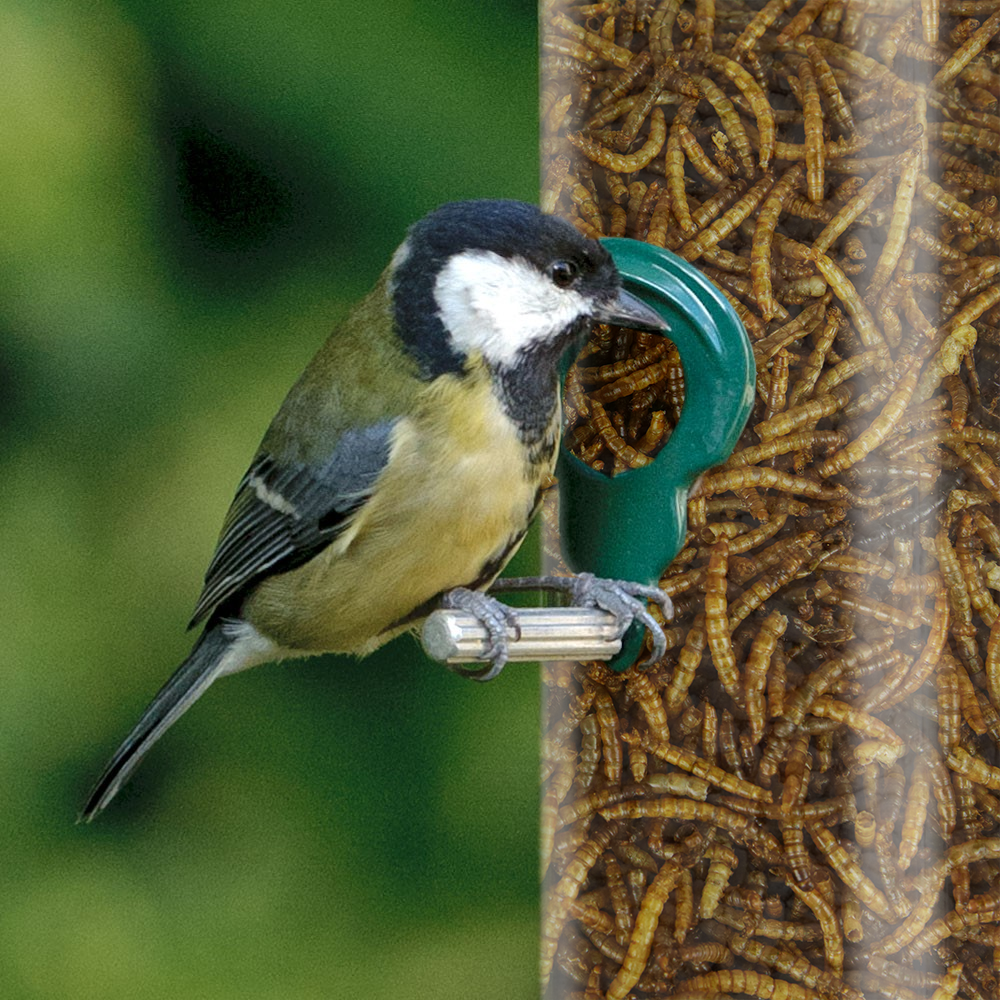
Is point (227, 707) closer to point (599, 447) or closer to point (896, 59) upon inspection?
point (599, 447)

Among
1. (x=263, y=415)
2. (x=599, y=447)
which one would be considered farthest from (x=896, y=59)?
(x=263, y=415)

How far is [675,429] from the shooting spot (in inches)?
42.7

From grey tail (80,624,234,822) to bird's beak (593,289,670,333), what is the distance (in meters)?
0.48

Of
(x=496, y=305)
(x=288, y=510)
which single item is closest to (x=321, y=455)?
(x=288, y=510)

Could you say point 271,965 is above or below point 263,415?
below

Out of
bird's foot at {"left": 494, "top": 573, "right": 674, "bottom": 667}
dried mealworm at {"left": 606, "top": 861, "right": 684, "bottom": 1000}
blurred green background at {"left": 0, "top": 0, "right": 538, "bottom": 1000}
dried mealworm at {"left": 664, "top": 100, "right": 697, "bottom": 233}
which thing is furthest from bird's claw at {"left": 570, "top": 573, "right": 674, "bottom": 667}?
blurred green background at {"left": 0, "top": 0, "right": 538, "bottom": 1000}

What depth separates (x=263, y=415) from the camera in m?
A: 1.56

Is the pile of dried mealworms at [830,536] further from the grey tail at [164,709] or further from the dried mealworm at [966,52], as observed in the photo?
the grey tail at [164,709]

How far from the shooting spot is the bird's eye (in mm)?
1090

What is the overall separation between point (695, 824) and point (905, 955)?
0.17 metres

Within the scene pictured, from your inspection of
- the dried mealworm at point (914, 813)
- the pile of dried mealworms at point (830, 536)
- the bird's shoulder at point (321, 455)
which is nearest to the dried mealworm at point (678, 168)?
the pile of dried mealworms at point (830, 536)

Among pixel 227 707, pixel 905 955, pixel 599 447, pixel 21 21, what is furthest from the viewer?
pixel 227 707

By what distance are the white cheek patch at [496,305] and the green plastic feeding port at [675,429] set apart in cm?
6

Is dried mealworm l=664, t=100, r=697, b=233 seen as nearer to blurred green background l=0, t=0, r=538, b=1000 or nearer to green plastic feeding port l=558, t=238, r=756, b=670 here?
green plastic feeding port l=558, t=238, r=756, b=670
